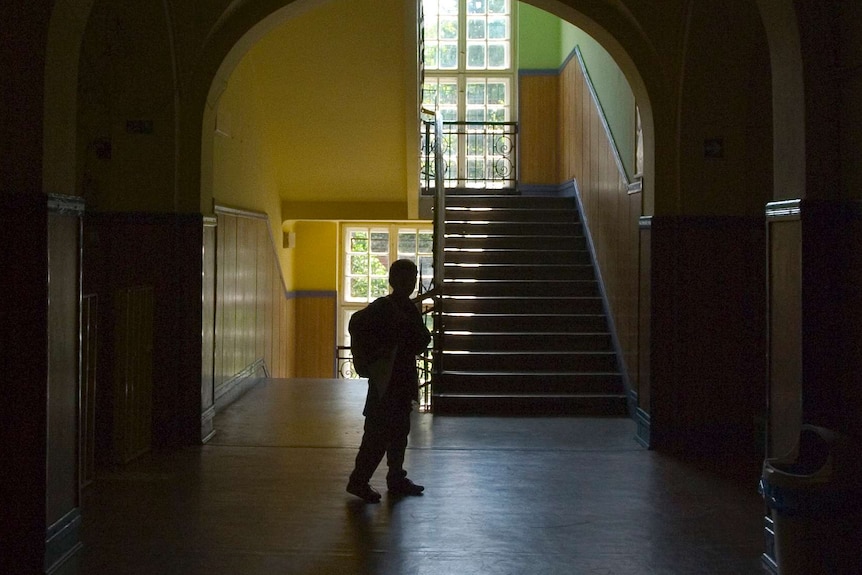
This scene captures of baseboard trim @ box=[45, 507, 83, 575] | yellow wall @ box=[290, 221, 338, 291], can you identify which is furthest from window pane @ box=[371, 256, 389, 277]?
baseboard trim @ box=[45, 507, 83, 575]

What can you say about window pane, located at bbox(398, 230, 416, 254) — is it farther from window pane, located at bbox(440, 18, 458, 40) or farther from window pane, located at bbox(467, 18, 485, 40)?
window pane, located at bbox(467, 18, 485, 40)

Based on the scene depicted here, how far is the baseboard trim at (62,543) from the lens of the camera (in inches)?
153

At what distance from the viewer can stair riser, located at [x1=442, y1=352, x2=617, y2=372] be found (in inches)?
337

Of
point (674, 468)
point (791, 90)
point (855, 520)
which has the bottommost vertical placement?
point (674, 468)

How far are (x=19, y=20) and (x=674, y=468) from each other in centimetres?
450

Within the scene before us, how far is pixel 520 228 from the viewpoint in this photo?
421 inches

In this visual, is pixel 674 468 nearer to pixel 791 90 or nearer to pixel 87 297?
pixel 791 90

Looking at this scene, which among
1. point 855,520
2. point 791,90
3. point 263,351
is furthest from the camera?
point 263,351

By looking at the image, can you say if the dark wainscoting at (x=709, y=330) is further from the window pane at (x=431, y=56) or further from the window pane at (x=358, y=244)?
the window pane at (x=358, y=244)

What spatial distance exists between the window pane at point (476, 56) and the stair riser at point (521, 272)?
4414mm

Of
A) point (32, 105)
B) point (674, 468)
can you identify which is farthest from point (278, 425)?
point (32, 105)

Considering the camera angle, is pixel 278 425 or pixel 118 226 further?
pixel 278 425

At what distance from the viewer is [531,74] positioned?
504 inches

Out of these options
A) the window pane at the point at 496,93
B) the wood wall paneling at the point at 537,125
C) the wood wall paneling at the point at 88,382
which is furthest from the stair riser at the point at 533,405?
the window pane at the point at 496,93
